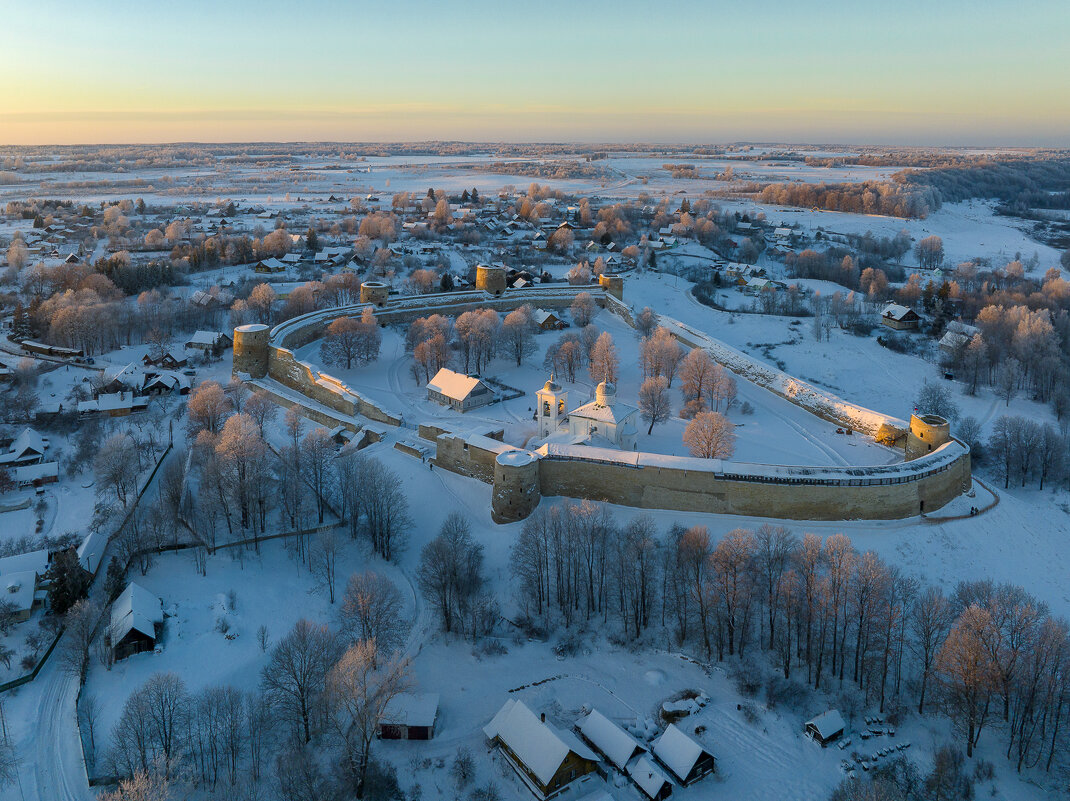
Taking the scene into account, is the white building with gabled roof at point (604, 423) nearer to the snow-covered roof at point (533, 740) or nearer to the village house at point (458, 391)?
the village house at point (458, 391)

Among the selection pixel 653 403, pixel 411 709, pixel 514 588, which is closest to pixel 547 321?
pixel 653 403

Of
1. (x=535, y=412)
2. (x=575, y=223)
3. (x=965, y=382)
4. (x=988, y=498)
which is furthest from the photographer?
(x=575, y=223)

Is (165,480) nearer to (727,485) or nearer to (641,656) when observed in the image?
(641,656)

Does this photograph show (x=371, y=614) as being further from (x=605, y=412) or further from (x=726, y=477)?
(x=605, y=412)

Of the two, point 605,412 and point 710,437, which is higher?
point 605,412

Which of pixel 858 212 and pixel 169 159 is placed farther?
pixel 169 159

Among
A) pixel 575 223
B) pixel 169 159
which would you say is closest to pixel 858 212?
pixel 575 223
